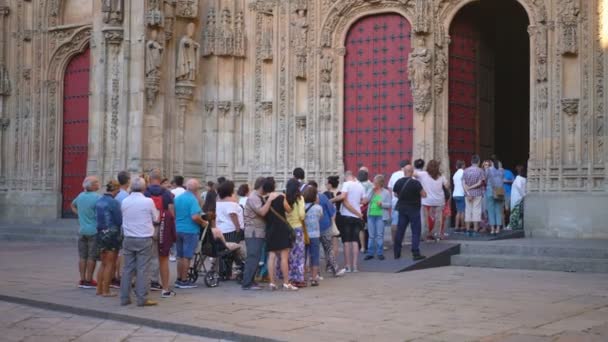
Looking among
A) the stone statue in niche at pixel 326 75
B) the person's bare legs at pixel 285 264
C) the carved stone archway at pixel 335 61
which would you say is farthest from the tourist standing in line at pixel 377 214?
the stone statue in niche at pixel 326 75

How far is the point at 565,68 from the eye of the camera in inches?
750

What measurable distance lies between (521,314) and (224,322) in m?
3.66

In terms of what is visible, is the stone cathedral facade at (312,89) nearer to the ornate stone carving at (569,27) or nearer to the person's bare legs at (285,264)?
the ornate stone carving at (569,27)

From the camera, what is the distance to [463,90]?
21.8 m

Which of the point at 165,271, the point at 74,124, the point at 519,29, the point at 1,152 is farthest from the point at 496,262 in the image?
the point at 1,152

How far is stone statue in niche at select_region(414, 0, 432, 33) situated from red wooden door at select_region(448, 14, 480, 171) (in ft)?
3.04

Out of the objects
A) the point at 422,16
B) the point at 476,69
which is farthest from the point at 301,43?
the point at 476,69

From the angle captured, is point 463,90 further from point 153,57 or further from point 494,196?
point 153,57

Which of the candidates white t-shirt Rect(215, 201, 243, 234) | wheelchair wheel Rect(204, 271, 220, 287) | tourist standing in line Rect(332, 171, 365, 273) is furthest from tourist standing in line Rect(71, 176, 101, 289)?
tourist standing in line Rect(332, 171, 365, 273)

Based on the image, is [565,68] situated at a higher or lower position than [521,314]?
higher

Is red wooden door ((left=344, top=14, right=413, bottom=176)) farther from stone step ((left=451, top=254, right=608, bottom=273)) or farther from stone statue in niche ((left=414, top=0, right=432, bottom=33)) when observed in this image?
stone step ((left=451, top=254, right=608, bottom=273))

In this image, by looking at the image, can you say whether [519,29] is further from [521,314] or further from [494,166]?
[521,314]

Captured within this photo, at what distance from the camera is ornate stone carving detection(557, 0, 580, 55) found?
61.5ft

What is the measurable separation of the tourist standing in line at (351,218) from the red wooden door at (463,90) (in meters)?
6.61
